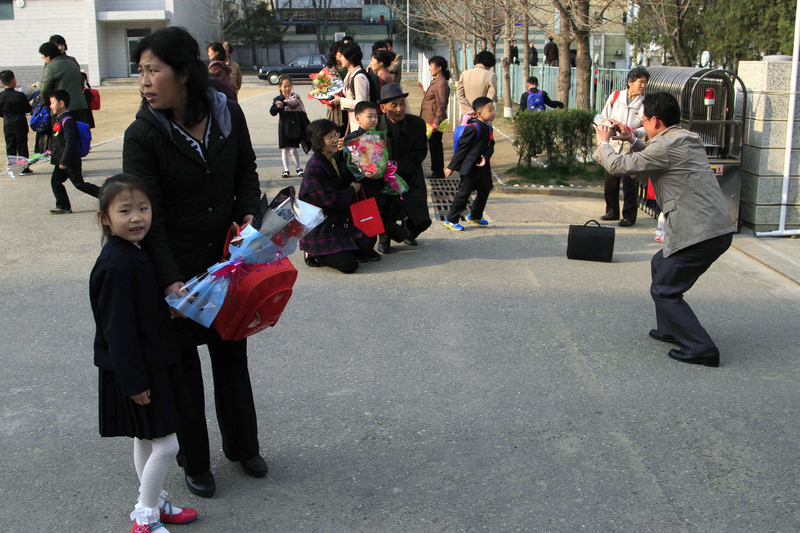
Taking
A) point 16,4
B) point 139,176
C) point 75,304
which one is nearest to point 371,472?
point 139,176

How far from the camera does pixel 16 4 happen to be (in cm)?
3944

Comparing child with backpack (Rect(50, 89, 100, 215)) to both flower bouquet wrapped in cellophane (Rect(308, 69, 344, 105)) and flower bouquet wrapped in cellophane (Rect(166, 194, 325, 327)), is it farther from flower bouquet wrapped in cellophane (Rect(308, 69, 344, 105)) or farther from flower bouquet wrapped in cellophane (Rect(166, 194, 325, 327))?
flower bouquet wrapped in cellophane (Rect(166, 194, 325, 327))

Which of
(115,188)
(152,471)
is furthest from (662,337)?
(115,188)

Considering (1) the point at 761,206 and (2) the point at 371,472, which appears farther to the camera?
(1) the point at 761,206

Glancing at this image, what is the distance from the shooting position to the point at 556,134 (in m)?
11.0

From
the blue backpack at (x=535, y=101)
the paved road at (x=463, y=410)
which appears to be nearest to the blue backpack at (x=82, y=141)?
the paved road at (x=463, y=410)

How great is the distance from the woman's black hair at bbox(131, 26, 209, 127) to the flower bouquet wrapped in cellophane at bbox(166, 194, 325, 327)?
21.1 inches

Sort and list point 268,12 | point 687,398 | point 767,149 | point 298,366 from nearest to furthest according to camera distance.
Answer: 1. point 687,398
2. point 298,366
3. point 767,149
4. point 268,12

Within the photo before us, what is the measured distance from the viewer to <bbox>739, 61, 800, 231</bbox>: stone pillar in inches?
311

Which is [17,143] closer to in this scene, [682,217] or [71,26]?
[682,217]

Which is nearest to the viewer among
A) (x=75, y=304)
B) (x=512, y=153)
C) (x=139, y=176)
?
(x=139, y=176)

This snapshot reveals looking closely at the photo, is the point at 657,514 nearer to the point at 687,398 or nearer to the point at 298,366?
the point at 687,398

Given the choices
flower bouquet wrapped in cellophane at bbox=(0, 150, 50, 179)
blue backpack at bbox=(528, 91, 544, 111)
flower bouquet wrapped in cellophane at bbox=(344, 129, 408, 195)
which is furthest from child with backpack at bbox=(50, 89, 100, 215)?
blue backpack at bbox=(528, 91, 544, 111)

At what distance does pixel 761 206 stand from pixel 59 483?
7446 mm
